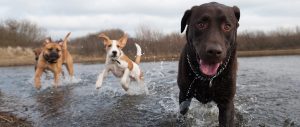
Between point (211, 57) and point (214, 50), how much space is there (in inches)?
4.4

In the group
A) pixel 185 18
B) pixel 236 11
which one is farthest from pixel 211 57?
pixel 185 18

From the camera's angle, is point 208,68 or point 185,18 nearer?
point 208,68

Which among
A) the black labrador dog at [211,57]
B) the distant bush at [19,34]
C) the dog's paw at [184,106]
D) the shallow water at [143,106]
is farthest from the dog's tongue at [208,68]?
the distant bush at [19,34]

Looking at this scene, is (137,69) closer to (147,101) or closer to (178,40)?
(147,101)

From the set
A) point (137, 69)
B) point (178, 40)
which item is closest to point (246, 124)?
point (137, 69)

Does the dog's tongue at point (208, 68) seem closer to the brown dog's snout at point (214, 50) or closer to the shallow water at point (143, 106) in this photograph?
the brown dog's snout at point (214, 50)

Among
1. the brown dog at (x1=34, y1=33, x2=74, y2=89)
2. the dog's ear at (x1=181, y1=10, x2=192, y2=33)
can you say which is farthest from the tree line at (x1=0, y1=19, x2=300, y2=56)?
the dog's ear at (x1=181, y1=10, x2=192, y2=33)

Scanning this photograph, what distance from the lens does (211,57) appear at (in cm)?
396

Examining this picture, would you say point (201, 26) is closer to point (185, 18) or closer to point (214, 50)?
point (214, 50)

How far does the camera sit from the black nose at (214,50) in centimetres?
387

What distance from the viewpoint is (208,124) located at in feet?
19.7

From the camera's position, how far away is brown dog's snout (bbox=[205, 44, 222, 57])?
12.7 ft

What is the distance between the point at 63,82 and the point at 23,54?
28.6 m

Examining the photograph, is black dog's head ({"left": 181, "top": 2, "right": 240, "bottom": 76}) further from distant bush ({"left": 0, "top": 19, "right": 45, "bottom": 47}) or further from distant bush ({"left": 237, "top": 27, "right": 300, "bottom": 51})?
distant bush ({"left": 0, "top": 19, "right": 45, "bottom": 47})
